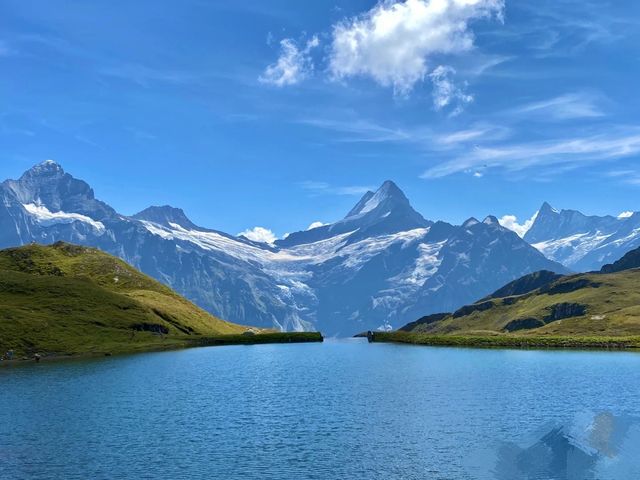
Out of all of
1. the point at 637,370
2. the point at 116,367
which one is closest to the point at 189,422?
the point at 116,367

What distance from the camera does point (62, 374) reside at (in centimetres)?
17962

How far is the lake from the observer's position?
75500 mm

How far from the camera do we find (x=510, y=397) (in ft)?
420

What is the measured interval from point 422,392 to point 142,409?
59.6m

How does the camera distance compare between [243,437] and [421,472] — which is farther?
[243,437]

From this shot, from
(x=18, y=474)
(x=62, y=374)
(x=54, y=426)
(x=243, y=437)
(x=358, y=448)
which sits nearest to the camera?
(x=18, y=474)

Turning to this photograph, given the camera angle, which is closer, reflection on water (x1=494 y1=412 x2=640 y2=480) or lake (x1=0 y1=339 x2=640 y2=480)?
reflection on water (x1=494 y1=412 x2=640 y2=480)

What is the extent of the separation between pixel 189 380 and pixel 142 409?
48434mm

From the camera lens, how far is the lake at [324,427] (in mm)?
75500

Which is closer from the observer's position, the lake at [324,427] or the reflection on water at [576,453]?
the reflection on water at [576,453]

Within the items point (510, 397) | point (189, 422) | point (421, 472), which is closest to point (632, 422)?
point (510, 397)

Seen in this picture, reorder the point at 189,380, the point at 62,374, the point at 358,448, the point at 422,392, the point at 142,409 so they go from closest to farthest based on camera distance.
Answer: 1. the point at 358,448
2. the point at 142,409
3. the point at 422,392
4. the point at 189,380
5. the point at 62,374

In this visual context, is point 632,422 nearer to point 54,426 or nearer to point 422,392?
point 422,392

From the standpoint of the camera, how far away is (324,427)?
99.4 metres
